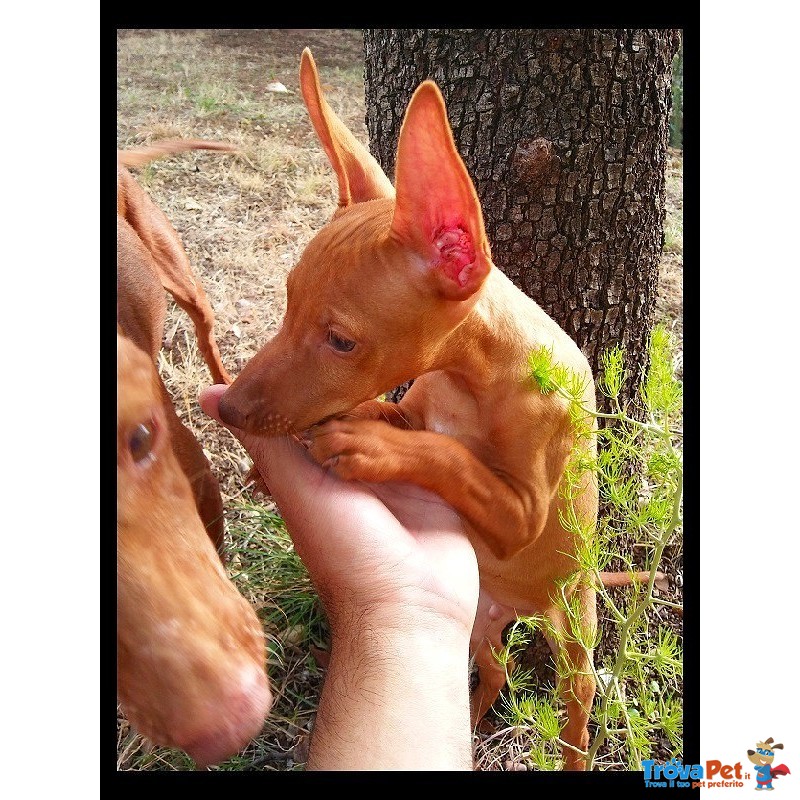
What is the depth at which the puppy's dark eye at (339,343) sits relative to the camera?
5.31 feet

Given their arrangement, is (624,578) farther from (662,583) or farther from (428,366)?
(428,366)

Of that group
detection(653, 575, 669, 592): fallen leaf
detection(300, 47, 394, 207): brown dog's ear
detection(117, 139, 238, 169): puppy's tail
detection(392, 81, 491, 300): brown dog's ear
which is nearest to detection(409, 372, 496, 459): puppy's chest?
detection(392, 81, 491, 300): brown dog's ear

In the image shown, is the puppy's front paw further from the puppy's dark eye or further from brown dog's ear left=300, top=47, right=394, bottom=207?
brown dog's ear left=300, top=47, right=394, bottom=207

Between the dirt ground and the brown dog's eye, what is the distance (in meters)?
0.23

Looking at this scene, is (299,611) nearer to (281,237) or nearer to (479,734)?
(479,734)

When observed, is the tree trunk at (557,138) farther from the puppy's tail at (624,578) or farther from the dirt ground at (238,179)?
the puppy's tail at (624,578)

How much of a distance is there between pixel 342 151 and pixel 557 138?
573mm

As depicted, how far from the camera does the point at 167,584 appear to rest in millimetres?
1474

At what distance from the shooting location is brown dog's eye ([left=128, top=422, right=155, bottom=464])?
1572mm

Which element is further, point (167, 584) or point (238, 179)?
point (238, 179)

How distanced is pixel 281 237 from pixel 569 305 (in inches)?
31.9
